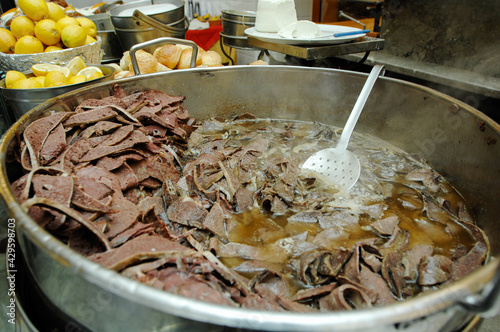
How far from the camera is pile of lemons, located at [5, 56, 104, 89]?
2168 millimetres

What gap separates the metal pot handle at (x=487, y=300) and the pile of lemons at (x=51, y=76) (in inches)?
93.7

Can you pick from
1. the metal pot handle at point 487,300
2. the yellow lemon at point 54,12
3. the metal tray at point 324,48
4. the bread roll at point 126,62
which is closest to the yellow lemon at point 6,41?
the yellow lemon at point 54,12

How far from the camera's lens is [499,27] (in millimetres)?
2789

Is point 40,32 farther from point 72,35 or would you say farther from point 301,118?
point 301,118

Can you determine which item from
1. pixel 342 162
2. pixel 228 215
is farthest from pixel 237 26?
pixel 228 215

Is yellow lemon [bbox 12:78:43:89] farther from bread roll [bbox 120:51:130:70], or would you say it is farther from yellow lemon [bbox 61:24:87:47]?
bread roll [bbox 120:51:130:70]

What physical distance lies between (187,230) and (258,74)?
1.55 meters

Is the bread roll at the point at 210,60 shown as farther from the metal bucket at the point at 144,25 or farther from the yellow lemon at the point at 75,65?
the yellow lemon at the point at 75,65

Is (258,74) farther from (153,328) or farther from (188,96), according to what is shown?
(153,328)

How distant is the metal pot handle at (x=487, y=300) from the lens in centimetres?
63

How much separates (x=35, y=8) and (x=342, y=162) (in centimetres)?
276

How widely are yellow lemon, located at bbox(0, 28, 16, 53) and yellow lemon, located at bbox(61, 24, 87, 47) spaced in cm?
44

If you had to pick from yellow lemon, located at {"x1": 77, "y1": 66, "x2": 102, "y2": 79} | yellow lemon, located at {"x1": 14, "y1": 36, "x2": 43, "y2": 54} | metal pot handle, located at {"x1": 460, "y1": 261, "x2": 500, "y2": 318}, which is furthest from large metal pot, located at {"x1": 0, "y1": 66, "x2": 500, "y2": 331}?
yellow lemon, located at {"x1": 14, "y1": 36, "x2": 43, "y2": 54}

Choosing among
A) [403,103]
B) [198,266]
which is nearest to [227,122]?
[403,103]
